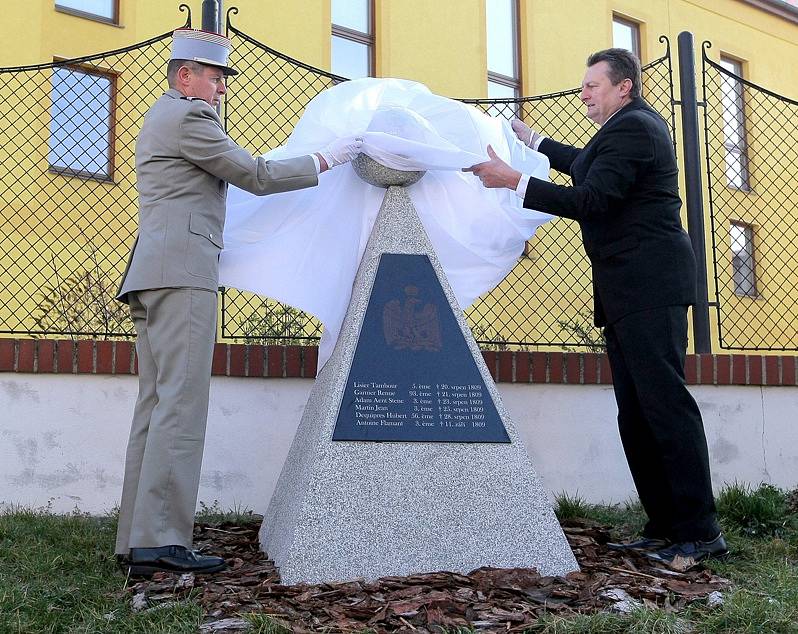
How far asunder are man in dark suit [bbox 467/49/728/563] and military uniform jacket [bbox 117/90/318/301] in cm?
94

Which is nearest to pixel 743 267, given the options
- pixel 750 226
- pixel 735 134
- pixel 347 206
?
pixel 735 134

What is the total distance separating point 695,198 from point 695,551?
8.44 feet

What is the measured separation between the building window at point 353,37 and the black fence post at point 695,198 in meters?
8.20

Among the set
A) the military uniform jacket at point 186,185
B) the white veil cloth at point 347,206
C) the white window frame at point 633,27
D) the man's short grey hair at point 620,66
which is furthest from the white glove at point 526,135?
the white window frame at point 633,27

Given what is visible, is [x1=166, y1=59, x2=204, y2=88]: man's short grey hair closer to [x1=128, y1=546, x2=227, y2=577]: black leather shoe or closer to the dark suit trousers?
[x1=128, y1=546, x2=227, y2=577]: black leather shoe

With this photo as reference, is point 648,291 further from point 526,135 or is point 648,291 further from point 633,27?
point 633,27

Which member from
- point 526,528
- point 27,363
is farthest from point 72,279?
point 526,528

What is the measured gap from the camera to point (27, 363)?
4680 millimetres

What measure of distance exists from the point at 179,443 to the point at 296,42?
10.1 meters

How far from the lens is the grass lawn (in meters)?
2.78

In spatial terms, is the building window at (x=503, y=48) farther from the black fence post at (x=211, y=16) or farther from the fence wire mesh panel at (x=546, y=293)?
the black fence post at (x=211, y=16)

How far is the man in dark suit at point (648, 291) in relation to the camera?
3.76 meters

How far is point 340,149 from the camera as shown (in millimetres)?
3793

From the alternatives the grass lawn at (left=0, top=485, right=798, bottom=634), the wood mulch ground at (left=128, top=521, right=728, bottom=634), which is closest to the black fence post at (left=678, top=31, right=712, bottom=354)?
the grass lawn at (left=0, top=485, right=798, bottom=634)
